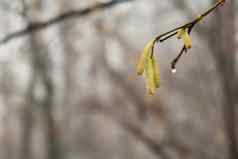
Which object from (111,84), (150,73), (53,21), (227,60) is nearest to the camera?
(150,73)

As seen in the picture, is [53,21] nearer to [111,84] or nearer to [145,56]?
[111,84]

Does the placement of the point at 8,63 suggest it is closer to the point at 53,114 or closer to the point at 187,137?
the point at 53,114

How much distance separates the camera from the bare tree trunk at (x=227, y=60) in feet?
10.7

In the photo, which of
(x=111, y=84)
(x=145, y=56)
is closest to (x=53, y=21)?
(x=111, y=84)

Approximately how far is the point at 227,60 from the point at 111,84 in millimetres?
610

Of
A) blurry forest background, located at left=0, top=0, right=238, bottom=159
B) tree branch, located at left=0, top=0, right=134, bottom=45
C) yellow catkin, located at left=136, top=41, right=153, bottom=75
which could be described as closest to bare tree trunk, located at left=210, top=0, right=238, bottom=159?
blurry forest background, located at left=0, top=0, right=238, bottom=159

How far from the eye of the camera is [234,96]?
327cm

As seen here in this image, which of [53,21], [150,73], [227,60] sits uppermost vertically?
[53,21]

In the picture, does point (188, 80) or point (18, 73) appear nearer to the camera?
point (188, 80)

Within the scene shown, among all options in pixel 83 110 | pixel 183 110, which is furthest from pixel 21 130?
pixel 183 110

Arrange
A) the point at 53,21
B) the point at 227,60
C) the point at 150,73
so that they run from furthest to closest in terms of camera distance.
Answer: the point at 53,21 < the point at 227,60 < the point at 150,73

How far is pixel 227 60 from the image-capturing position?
3.26 metres

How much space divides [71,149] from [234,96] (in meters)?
0.92

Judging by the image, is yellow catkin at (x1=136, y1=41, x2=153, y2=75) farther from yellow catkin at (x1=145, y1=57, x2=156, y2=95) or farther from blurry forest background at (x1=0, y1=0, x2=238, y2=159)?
blurry forest background at (x1=0, y1=0, x2=238, y2=159)
